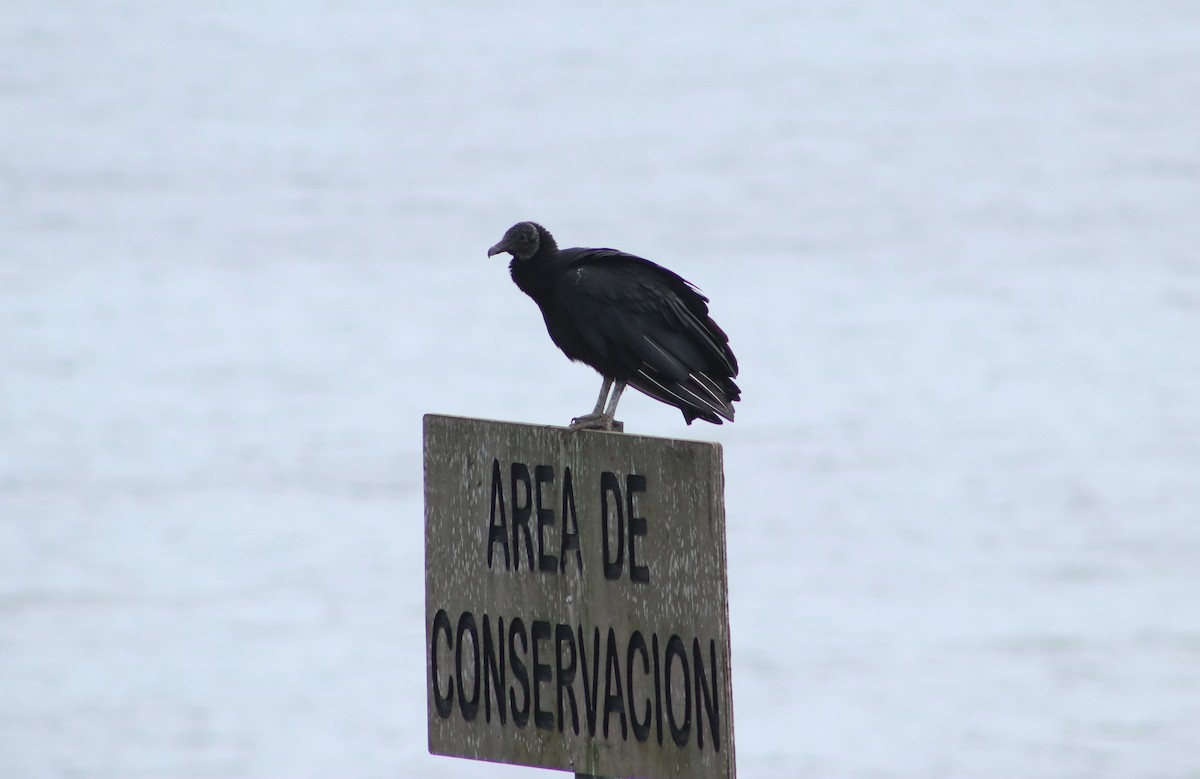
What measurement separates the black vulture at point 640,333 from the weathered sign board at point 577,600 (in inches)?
19.1

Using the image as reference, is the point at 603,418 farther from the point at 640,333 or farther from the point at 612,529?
the point at 612,529

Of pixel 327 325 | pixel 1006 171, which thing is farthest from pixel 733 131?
pixel 327 325

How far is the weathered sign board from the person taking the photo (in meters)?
2.84

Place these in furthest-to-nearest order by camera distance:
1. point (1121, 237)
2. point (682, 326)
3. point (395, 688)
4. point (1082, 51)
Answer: point (1082, 51)
point (1121, 237)
point (395, 688)
point (682, 326)

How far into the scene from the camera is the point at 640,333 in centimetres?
387

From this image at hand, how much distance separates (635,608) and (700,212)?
58.2 ft

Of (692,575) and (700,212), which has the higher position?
(700,212)

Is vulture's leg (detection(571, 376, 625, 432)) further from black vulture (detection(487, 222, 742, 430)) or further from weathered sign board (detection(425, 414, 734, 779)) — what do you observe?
weathered sign board (detection(425, 414, 734, 779))

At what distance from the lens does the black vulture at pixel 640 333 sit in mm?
3789

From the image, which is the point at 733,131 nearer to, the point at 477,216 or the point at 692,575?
the point at 477,216

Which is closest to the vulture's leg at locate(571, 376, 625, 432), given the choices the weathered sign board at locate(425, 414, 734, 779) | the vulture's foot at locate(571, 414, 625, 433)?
the vulture's foot at locate(571, 414, 625, 433)

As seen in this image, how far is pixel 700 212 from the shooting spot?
67.3 feet

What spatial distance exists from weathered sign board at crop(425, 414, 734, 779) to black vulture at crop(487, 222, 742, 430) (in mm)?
486

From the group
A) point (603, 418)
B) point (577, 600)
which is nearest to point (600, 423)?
point (603, 418)
